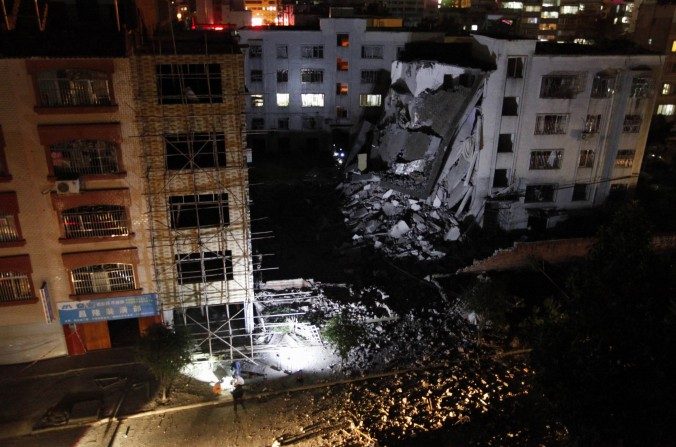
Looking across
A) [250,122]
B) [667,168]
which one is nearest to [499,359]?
[667,168]

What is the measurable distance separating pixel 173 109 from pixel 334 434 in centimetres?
1524

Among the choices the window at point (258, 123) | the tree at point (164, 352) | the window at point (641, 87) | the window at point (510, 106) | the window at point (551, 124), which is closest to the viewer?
the tree at point (164, 352)

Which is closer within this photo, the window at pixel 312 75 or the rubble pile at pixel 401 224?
the rubble pile at pixel 401 224

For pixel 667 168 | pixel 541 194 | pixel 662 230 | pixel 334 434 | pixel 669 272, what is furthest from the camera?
pixel 667 168

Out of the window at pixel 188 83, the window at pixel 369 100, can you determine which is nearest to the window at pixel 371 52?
the window at pixel 369 100

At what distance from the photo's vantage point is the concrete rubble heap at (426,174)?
117 feet

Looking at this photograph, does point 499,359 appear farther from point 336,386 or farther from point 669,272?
point 669,272

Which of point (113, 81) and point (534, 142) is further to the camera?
point (534, 142)

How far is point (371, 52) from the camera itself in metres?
53.2

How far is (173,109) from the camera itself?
21922 millimetres

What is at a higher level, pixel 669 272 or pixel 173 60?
pixel 173 60

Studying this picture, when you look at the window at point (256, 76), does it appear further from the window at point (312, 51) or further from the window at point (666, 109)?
the window at point (666, 109)

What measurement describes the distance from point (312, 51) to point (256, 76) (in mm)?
6398

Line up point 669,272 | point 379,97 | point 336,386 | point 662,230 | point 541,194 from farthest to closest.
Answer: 1. point 379,97
2. point 541,194
3. point 662,230
4. point 336,386
5. point 669,272
